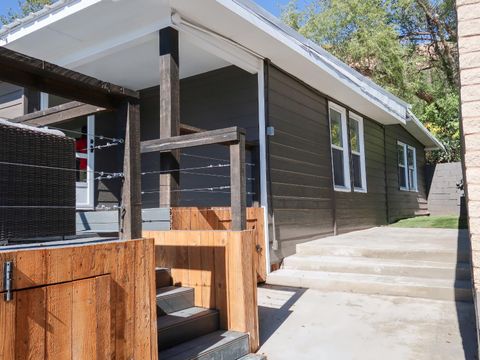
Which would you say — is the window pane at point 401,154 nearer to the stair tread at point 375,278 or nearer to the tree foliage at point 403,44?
the tree foliage at point 403,44

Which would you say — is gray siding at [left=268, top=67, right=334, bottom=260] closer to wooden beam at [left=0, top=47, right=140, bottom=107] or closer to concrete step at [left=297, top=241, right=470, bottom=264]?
concrete step at [left=297, top=241, right=470, bottom=264]

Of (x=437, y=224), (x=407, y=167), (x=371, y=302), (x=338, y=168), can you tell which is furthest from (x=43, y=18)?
(x=407, y=167)

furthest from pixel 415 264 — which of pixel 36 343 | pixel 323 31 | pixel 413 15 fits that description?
pixel 413 15

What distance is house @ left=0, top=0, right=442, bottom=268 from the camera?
4125 millimetres

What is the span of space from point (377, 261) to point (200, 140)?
3.04m

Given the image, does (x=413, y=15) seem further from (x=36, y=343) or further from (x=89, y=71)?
(x=36, y=343)

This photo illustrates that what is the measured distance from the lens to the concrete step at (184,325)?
263cm

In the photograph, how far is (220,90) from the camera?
5.53 metres

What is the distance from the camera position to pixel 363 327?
135 inches

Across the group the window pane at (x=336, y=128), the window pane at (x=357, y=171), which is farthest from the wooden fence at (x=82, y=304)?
the window pane at (x=357, y=171)

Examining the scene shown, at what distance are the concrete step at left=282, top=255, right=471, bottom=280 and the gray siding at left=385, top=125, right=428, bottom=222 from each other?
5.24 m

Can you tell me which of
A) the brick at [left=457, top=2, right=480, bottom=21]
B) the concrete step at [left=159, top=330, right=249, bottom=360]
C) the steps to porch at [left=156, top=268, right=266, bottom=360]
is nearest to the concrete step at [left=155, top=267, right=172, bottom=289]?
the steps to porch at [left=156, top=268, right=266, bottom=360]

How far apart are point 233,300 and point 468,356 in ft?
5.38

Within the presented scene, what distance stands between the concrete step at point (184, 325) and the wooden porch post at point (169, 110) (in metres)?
1.27
